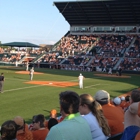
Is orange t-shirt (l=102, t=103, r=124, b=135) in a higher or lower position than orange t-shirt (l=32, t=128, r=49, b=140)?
higher

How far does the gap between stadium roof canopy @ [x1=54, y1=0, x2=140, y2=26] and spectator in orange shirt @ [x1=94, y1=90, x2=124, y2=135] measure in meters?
51.6

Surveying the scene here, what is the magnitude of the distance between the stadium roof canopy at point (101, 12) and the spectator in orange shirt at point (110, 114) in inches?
2031

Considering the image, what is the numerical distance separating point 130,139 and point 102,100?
2548mm

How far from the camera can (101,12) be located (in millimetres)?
60594

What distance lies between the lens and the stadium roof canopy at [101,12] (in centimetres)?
5649

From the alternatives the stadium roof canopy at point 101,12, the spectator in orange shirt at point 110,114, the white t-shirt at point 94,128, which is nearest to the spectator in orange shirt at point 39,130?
the spectator in orange shirt at point 110,114

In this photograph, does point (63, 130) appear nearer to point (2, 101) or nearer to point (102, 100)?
point (102, 100)

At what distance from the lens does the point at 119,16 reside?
6038 centimetres

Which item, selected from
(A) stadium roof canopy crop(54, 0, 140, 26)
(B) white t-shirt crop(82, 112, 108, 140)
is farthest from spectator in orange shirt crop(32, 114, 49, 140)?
(A) stadium roof canopy crop(54, 0, 140, 26)

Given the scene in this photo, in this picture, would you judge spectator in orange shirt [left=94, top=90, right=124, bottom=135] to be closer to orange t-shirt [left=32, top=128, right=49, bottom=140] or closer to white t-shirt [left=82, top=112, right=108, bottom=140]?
white t-shirt [left=82, top=112, right=108, bottom=140]

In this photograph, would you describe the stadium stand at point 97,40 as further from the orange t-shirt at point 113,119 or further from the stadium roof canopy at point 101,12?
the orange t-shirt at point 113,119

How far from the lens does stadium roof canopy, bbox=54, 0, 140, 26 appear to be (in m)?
56.5

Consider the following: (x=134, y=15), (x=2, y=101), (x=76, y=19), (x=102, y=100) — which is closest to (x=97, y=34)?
(x=76, y=19)

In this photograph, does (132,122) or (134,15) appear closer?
(132,122)
